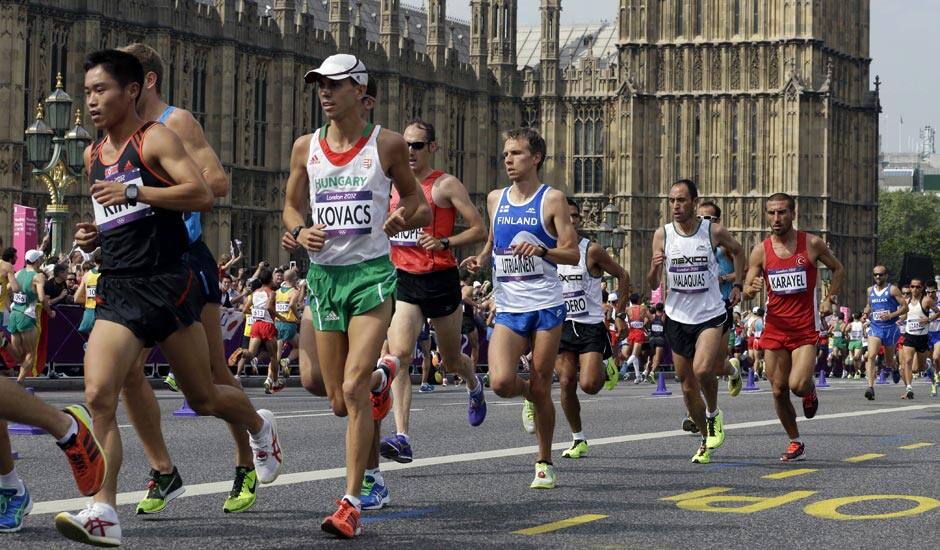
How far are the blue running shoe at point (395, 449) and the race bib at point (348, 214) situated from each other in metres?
1.88

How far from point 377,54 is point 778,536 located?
55.1 meters

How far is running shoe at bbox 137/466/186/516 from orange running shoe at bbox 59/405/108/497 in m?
1.11

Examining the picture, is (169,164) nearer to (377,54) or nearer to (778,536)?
(778,536)

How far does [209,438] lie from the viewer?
13.3 m

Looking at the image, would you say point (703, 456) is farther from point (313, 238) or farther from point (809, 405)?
point (313, 238)

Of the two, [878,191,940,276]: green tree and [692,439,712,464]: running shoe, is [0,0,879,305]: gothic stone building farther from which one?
[878,191,940,276]: green tree

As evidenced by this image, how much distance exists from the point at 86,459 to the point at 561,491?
3.41m

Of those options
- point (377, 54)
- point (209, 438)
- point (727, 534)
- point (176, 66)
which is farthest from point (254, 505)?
point (377, 54)

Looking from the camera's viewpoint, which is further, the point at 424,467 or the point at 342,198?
the point at 424,467

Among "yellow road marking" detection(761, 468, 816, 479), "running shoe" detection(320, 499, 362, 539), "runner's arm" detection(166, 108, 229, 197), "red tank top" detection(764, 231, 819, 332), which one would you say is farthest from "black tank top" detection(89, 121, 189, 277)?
"red tank top" detection(764, 231, 819, 332)

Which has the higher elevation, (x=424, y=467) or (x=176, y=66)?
(x=176, y=66)

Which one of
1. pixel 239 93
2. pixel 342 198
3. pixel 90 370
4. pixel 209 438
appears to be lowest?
pixel 209 438

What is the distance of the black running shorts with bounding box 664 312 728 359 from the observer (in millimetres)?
12797

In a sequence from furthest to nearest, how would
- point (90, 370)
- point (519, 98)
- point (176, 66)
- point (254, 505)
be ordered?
point (519, 98), point (176, 66), point (254, 505), point (90, 370)
